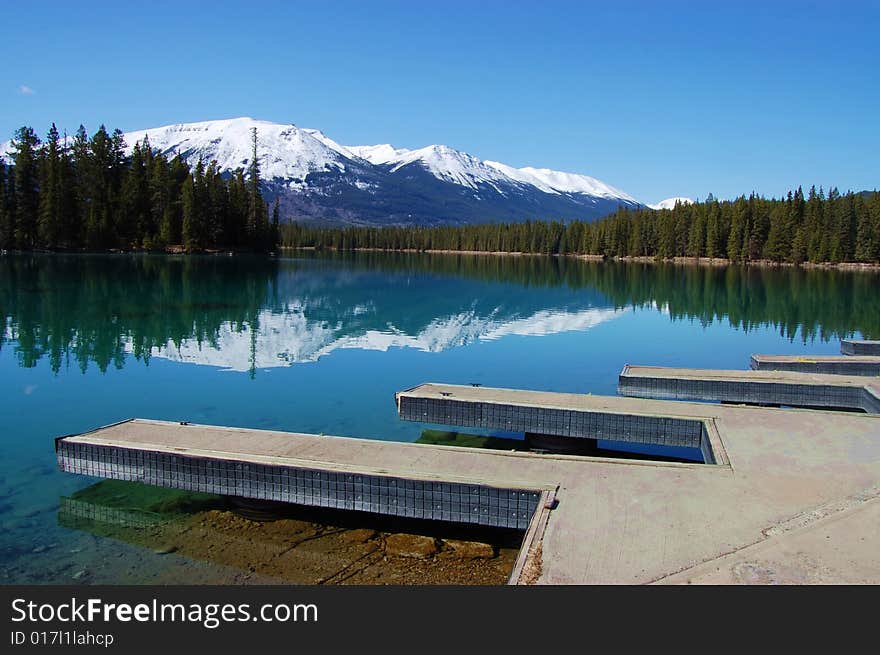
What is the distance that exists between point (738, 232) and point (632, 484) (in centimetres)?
11962

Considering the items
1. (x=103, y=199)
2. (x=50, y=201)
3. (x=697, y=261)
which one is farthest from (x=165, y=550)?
(x=697, y=261)

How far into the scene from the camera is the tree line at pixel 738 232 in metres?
104

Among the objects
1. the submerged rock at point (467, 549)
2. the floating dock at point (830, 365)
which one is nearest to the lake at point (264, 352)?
the submerged rock at point (467, 549)

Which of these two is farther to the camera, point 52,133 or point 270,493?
point 52,133

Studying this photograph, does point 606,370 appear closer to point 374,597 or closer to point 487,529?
point 487,529

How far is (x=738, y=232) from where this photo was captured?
379ft

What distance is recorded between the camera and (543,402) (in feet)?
42.4

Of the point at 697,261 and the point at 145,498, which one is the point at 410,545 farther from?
the point at 697,261

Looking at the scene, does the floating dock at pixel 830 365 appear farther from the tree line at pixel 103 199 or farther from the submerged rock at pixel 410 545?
the tree line at pixel 103 199

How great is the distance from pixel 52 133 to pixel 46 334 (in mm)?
76503

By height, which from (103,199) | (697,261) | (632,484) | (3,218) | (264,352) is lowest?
(264,352)

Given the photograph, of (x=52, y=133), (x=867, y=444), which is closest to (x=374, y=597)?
(x=867, y=444)

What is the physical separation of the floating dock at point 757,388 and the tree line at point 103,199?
82.2 metres

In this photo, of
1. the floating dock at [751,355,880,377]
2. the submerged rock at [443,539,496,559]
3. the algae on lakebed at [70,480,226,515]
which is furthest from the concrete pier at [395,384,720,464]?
the floating dock at [751,355,880,377]
